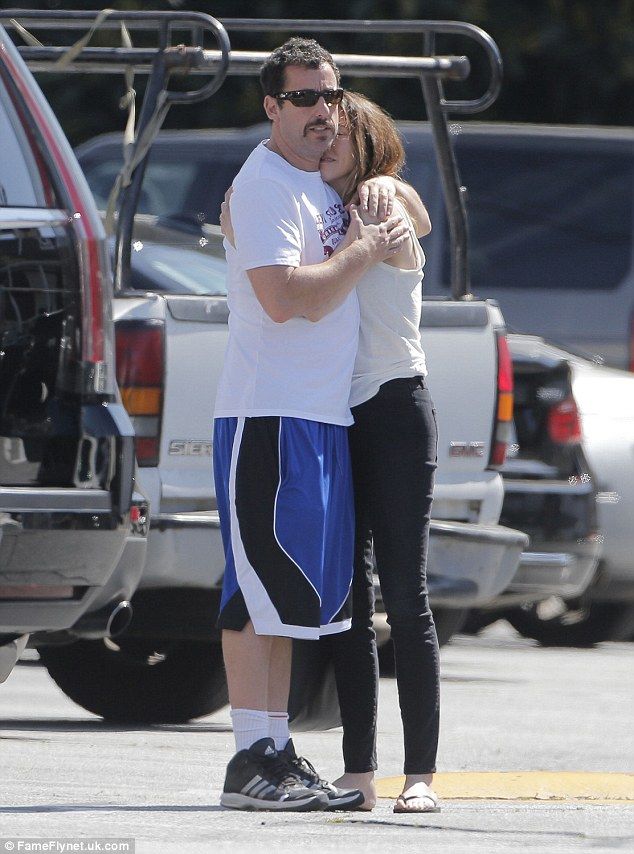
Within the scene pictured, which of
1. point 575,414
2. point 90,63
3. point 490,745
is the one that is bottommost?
point 490,745

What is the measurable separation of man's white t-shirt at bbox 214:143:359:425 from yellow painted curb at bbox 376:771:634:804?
109cm

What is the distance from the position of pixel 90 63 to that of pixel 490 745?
89.7 inches

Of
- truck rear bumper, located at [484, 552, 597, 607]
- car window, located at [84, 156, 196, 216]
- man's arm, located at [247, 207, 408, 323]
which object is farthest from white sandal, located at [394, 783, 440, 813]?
car window, located at [84, 156, 196, 216]

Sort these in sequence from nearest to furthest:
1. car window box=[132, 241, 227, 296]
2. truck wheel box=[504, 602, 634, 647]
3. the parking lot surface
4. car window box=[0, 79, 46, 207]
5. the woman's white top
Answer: the parking lot surface
car window box=[0, 79, 46, 207]
the woman's white top
car window box=[132, 241, 227, 296]
truck wheel box=[504, 602, 634, 647]

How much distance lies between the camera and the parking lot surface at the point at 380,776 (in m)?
4.34

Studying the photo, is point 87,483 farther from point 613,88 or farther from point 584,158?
point 613,88

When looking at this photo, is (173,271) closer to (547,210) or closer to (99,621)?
(99,621)

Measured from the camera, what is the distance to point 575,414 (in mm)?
9188

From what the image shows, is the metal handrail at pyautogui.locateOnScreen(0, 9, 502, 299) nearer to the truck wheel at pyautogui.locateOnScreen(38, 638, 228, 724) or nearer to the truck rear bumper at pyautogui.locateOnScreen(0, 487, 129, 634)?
the truck wheel at pyautogui.locateOnScreen(38, 638, 228, 724)

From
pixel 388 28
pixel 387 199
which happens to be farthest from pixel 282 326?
pixel 388 28

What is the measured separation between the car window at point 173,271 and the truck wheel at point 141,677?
3.64 ft

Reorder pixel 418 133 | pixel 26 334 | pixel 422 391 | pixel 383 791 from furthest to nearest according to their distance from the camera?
pixel 418 133
pixel 383 791
pixel 422 391
pixel 26 334

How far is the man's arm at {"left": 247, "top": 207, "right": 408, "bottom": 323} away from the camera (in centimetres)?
463

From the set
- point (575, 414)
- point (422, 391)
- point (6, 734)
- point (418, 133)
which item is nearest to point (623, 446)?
point (575, 414)
